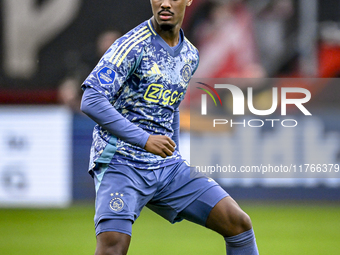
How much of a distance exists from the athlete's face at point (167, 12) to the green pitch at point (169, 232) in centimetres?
244

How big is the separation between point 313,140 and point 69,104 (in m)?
3.17

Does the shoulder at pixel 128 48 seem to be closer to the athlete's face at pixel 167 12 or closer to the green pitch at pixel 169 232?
the athlete's face at pixel 167 12

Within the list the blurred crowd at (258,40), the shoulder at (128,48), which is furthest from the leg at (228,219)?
the blurred crowd at (258,40)

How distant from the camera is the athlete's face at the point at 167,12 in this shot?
3055 mm

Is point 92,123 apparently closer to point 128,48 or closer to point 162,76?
point 162,76

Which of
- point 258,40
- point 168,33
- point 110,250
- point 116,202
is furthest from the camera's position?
point 258,40

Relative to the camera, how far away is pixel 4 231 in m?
5.77

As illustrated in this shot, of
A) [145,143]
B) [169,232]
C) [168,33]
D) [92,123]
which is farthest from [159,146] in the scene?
[92,123]

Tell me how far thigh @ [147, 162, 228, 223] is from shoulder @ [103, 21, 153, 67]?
0.70 metres

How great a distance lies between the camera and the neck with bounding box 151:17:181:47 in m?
3.14

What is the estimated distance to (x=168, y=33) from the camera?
3152mm

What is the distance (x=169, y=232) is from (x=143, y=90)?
3.08 m

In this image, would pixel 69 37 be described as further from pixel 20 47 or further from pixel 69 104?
pixel 69 104

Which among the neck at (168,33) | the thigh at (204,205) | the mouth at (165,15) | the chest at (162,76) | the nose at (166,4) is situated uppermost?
the nose at (166,4)
